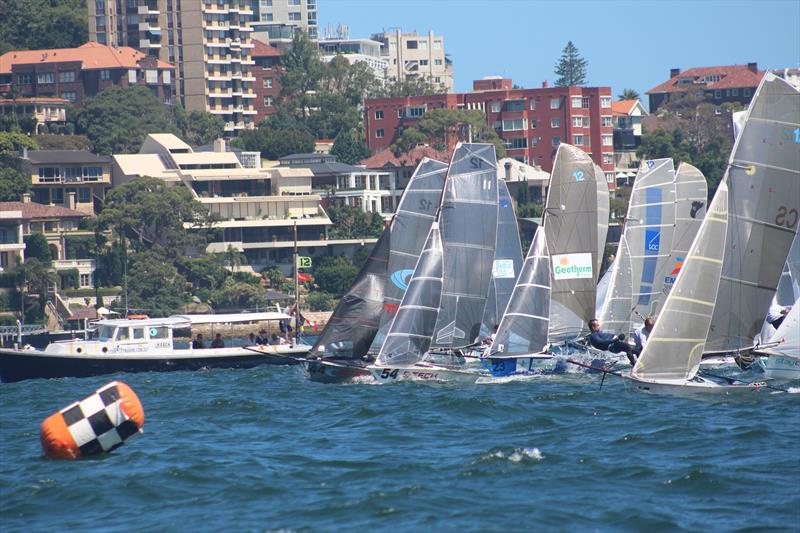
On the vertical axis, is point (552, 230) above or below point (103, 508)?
above

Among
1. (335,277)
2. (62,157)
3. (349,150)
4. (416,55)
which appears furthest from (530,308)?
(416,55)

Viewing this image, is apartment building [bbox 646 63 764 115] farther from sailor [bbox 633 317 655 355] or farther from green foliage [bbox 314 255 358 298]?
sailor [bbox 633 317 655 355]

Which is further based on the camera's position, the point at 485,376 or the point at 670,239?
the point at 670,239

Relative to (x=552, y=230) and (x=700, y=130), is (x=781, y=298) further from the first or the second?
(x=700, y=130)

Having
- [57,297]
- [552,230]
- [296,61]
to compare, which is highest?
[296,61]

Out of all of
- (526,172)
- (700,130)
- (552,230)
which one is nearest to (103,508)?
(552,230)

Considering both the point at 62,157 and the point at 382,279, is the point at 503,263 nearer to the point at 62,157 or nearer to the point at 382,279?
the point at 382,279

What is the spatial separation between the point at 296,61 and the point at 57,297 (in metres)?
61.2

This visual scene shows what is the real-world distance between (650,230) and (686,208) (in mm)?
1857

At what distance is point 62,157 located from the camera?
95688 millimetres

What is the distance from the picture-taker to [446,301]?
117 ft

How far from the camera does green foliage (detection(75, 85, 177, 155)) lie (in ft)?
362

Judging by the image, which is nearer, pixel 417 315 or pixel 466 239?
pixel 417 315

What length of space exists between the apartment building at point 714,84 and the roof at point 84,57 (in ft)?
164
